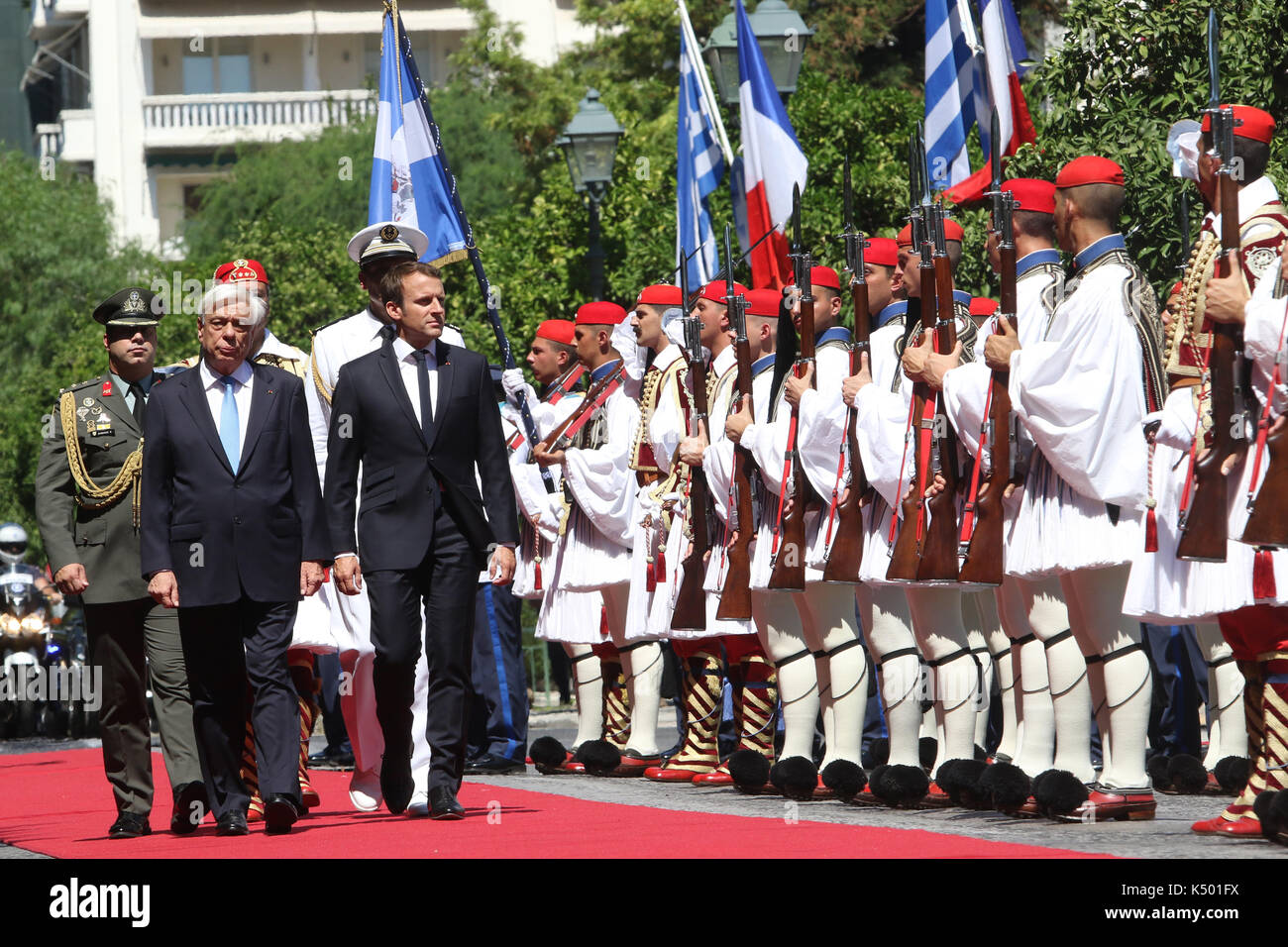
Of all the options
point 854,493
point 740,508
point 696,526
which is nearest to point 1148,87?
point 696,526

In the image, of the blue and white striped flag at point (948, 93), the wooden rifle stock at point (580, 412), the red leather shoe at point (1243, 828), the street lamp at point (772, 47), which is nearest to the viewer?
the red leather shoe at point (1243, 828)

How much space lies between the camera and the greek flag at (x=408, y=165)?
40.6 ft

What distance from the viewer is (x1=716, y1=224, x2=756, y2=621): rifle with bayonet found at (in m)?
10.5

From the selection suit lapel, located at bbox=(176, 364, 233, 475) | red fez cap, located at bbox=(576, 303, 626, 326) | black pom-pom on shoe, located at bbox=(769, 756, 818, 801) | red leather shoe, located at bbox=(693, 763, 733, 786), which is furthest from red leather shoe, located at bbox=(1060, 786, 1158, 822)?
red fez cap, located at bbox=(576, 303, 626, 326)

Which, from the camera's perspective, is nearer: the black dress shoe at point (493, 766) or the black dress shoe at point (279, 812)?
the black dress shoe at point (279, 812)

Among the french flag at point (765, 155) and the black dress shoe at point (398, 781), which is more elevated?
the french flag at point (765, 155)

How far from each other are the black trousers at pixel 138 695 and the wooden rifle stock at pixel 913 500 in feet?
9.19

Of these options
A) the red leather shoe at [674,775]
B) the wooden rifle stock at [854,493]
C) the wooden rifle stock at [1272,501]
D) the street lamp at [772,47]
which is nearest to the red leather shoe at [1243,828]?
the wooden rifle stock at [1272,501]

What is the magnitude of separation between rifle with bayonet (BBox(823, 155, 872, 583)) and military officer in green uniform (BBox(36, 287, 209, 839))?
2677 mm

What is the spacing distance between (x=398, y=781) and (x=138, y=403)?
6.29 ft

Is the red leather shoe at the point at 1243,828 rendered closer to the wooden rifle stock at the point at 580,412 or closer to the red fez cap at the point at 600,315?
the wooden rifle stock at the point at 580,412

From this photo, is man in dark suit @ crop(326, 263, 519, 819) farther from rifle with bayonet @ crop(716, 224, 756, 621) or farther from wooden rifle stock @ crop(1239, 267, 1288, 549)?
wooden rifle stock @ crop(1239, 267, 1288, 549)
